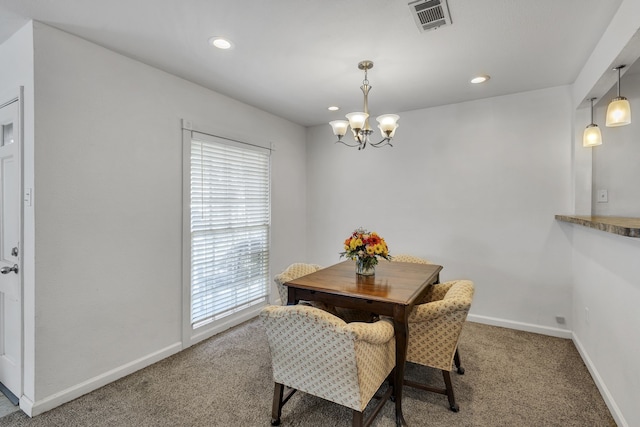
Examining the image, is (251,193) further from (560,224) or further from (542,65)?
(560,224)

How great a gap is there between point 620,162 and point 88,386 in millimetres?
4890

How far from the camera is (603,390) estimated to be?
7.13 ft

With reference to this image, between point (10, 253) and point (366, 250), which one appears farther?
point (366, 250)

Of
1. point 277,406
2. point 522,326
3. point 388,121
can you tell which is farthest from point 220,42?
point 522,326

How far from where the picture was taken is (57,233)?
2.13m

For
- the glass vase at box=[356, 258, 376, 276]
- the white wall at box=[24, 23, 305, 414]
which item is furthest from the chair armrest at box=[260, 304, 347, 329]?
the white wall at box=[24, 23, 305, 414]

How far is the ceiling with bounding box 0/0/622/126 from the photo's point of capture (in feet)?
6.25

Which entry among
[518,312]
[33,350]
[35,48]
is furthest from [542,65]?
[33,350]

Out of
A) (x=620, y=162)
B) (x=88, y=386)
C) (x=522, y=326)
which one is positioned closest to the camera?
(x=88, y=386)

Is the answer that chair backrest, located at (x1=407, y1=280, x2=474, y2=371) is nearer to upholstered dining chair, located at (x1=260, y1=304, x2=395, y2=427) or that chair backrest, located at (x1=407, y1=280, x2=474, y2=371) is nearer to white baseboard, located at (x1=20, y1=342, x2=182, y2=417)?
upholstered dining chair, located at (x1=260, y1=304, x2=395, y2=427)

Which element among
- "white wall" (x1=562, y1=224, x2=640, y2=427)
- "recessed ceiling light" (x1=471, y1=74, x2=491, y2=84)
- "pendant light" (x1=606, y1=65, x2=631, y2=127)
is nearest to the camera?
"white wall" (x1=562, y1=224, x2=640, y2=427)

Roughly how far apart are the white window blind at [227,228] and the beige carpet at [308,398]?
27.0 inches

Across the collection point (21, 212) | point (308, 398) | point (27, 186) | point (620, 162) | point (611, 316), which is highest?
point (620, 162)

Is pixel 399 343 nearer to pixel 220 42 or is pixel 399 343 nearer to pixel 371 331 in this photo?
pixel 371 331
